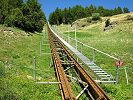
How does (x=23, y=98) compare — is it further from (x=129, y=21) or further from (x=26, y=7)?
(x=129, y=21)

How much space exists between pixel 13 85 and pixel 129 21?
5832cm

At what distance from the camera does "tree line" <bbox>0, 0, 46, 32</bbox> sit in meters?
52.3

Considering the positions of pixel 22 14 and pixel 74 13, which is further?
pixel 74 13

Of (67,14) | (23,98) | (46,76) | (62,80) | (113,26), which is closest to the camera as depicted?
(23,98)

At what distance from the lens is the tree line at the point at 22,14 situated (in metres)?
52.3

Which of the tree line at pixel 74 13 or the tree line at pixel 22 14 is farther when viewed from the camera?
the tree line at pixel 74 13

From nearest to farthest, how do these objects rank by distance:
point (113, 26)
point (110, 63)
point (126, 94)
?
point (126, 94)
point (110, 63)
point (113, 26)

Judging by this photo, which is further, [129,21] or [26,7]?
[129,21]

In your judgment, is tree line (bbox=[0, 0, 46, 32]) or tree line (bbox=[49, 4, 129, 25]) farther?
tree line (bbox=[49, 4, 129, 25])

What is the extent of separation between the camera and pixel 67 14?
153 meters

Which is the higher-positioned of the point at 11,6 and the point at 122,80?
the point at 11,6

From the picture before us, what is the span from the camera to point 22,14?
176 feet

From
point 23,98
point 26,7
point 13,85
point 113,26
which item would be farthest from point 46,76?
point 113,26

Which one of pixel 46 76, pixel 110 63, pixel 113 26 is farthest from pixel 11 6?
pixel 46 76
